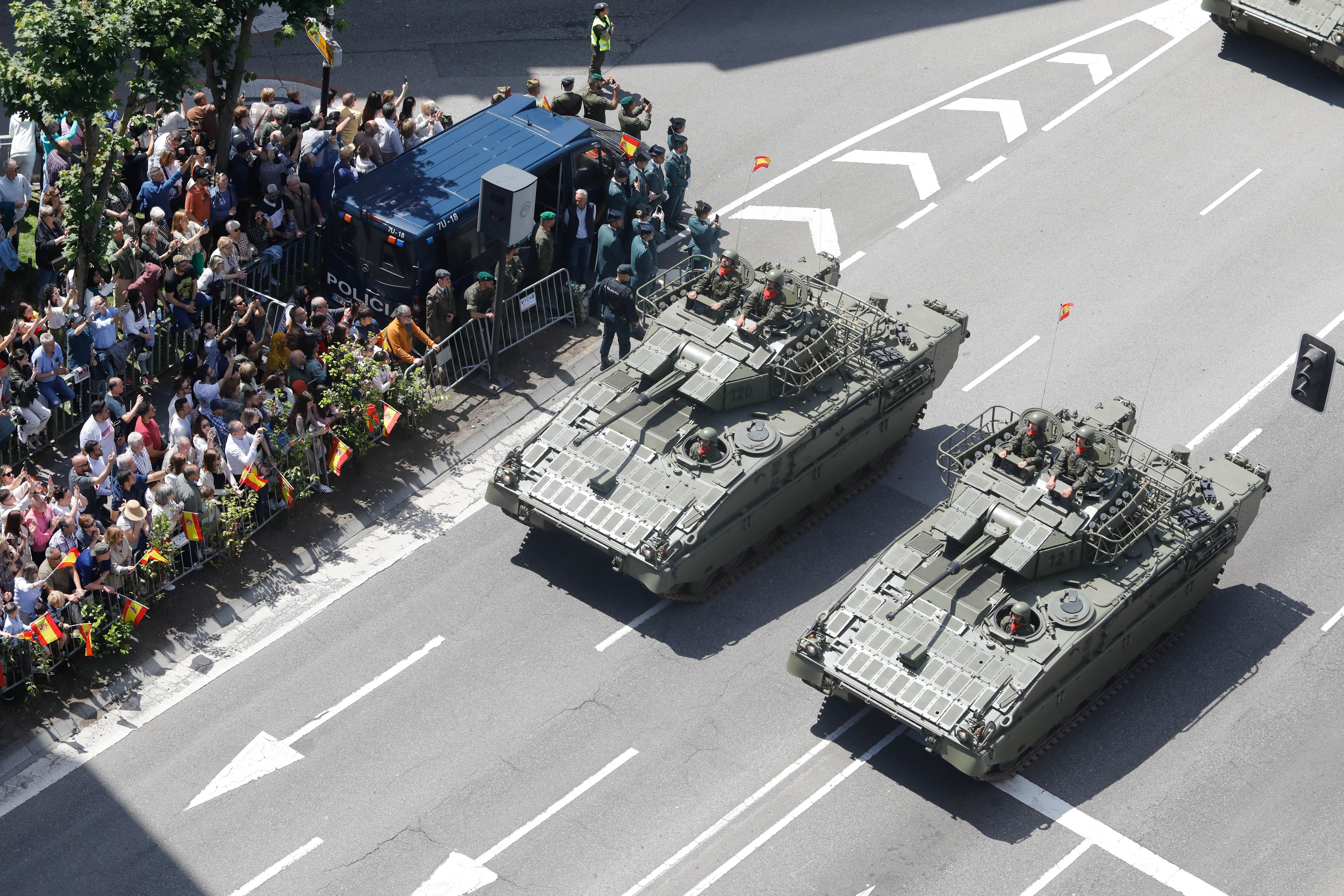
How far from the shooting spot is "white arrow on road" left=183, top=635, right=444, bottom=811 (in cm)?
2188

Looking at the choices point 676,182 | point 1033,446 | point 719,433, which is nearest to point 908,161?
point 676,182

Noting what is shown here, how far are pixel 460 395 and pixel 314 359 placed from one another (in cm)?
289

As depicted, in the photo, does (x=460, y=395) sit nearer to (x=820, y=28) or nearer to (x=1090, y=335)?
(x=1090, y=335)

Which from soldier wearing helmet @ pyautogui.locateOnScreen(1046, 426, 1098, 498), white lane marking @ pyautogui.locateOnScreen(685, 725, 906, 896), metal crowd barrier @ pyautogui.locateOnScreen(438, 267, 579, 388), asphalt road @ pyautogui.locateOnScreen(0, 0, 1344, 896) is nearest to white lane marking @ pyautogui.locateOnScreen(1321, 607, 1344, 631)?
asphalt road @ pyautogui.locateOnScreen(0, 0, 1344, 896)

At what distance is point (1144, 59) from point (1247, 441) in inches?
464

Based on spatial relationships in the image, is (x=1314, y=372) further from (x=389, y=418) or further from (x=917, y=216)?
(x=389, y=418)

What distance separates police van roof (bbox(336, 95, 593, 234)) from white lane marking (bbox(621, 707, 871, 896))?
9.99m

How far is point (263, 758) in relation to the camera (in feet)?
73.1

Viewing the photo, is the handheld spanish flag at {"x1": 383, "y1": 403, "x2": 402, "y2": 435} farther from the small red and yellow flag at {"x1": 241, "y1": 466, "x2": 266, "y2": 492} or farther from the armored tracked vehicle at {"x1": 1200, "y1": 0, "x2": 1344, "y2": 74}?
the armored tracked vehicle at {"x1": 1200, "y1": 0, "x2": 1344, "y2": 74}

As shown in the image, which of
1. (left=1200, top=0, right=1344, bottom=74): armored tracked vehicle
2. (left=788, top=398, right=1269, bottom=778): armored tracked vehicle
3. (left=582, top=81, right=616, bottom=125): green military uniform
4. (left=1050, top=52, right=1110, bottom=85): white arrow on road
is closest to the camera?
(left=788, top=398, right=1269, bottom=778): armored tracked vehicle

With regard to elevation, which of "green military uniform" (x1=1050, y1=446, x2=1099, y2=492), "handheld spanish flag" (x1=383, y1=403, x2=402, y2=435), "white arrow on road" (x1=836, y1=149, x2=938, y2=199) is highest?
"green military uniform" (x1=1050, y1=446, x2=1099, y2=492)

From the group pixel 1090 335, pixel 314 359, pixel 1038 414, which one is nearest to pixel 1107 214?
pixel 1090 335

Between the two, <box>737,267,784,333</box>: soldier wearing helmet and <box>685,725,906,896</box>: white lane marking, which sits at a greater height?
<box>737,267,784,333</box>: soldier wearing helmet

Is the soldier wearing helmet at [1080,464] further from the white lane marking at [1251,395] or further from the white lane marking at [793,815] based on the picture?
the white lane marking at [1251,395]
